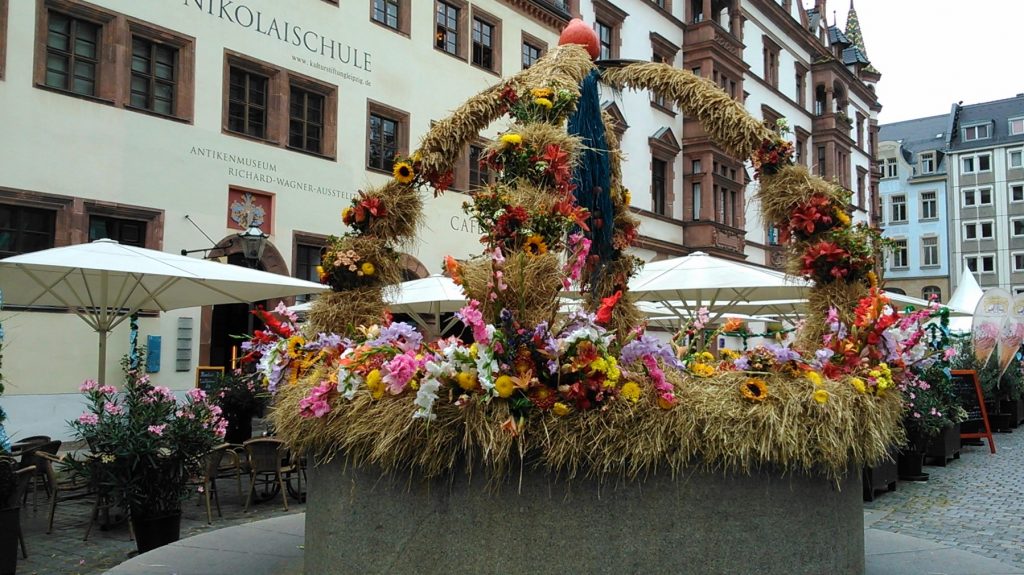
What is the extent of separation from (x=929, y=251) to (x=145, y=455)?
220 feet

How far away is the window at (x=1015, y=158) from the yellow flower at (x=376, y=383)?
72.1 metres

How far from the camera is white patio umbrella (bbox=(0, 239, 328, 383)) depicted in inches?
339

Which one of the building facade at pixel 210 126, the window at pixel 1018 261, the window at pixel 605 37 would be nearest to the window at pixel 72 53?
the building facade at pixel 210 126

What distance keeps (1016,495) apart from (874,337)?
7.05 meters

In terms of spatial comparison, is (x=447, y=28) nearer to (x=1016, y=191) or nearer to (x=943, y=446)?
(x=943, y=446)

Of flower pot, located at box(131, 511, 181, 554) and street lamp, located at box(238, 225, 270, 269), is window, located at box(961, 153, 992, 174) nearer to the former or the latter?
street lamp, located at box(238, 225, 270, 269)

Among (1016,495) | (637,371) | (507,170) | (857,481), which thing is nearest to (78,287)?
(507,170)

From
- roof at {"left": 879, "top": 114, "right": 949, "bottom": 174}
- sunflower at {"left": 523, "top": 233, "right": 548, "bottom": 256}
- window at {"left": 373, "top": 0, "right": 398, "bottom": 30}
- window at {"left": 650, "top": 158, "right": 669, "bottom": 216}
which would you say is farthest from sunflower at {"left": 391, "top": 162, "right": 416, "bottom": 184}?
roof at {"left": 879, "top": 114, "right": 949, "bottom": 174}

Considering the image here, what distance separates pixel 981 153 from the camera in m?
64.8

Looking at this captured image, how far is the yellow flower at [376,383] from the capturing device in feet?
11.8

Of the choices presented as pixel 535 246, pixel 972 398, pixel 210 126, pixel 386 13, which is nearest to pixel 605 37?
pixel 386 13

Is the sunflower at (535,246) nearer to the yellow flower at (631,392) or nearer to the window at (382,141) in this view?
the yellow flower at (631,392)

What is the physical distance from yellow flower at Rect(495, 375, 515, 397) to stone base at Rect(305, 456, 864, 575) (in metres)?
0.34

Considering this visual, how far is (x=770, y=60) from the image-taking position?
37.6m
